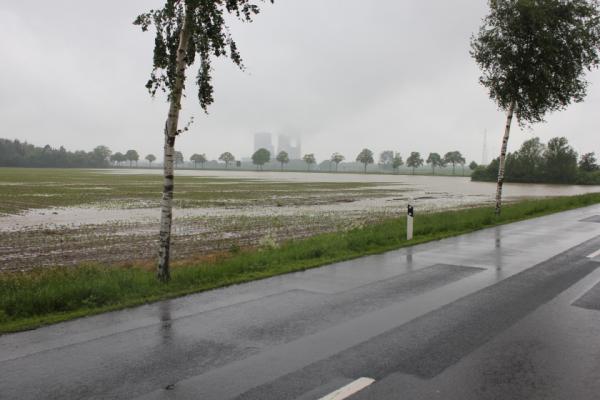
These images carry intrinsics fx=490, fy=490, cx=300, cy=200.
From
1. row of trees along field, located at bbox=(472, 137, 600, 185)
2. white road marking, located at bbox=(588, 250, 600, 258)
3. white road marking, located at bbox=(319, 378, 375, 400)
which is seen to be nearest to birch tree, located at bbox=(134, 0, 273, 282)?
white road marking, located at bbox=(319, 378, 375, 400)

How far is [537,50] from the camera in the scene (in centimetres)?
2277

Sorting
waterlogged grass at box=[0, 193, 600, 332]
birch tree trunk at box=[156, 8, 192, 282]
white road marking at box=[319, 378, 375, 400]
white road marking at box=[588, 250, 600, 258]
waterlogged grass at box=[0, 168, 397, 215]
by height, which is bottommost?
waterlogged grass at box=[0, 168, 397, 215]

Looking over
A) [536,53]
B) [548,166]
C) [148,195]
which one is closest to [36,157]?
[148,195]

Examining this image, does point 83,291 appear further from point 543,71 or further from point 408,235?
point 543,71

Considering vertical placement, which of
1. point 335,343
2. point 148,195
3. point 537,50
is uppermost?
point 537,50

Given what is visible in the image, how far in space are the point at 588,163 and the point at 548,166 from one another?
13.3m

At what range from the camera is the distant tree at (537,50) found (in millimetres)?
22156

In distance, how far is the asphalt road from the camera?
5031mm

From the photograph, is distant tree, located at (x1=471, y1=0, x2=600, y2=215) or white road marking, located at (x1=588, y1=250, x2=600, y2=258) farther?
distant tree, located at (x1=471, y1=0, x2=600, y2=215)

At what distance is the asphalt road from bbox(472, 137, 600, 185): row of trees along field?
332 feet

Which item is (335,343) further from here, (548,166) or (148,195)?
(548,166)

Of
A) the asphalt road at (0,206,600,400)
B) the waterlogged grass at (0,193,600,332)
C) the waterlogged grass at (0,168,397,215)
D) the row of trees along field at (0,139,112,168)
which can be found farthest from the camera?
the row of trees along field at (0,139,112,168)

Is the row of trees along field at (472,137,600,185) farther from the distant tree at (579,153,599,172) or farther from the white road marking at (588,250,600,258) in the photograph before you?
the white road marking at (588,250,600,258)

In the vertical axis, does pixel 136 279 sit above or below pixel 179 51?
below
